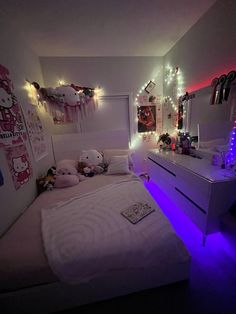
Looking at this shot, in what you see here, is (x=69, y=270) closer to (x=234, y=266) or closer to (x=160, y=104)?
(x=234, y=266)

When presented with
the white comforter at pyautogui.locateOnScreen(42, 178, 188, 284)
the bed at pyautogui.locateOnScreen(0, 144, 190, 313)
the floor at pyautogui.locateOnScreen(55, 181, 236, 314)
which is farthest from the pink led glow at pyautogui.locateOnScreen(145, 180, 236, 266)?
the white comforter at pyautogui.locateOnScreen(42, 178, 188, 284)

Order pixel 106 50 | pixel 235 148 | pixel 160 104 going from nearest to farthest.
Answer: pixel 235 148
pixel 106 50
pixel 160 104

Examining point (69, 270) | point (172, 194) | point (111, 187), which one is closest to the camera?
point (69, 270)

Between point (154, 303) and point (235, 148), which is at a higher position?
point (235, 148)

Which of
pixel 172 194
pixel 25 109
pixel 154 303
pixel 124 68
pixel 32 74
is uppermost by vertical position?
pixel 124 68

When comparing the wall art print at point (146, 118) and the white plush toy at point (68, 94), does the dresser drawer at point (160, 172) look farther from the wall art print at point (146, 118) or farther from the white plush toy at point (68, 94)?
the white plush toy at point (68, 94)

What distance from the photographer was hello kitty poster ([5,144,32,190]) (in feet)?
5.00

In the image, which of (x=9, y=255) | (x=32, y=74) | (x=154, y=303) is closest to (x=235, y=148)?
(x=154, y=303)

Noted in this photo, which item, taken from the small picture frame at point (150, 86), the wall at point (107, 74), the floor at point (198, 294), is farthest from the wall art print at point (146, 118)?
the floor at point (198, 294)

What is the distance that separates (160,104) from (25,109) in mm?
2525

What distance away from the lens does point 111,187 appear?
6.16ft

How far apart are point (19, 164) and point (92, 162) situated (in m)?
1.14

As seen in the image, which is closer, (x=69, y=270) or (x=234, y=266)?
(x=69, y=270)

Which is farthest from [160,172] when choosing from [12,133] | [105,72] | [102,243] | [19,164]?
[105,72]
